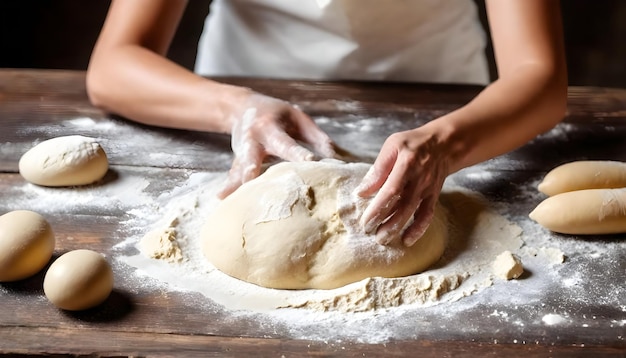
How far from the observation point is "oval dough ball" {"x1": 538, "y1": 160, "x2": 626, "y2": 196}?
1.46 metres

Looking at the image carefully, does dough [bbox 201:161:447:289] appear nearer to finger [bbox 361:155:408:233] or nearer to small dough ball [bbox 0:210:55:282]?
finger [bbox 361:155:408:233]

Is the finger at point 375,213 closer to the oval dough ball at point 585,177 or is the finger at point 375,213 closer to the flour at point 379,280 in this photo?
the flour at point 379,280

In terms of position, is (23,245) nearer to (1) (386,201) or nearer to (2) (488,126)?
(1) (386,201)

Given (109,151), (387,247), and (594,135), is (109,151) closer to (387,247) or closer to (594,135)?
(387,247)

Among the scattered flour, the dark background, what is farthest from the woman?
the dark background

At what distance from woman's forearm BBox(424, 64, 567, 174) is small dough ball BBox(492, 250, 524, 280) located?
0.22 metres

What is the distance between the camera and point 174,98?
169cm

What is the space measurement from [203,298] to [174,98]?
0.63m

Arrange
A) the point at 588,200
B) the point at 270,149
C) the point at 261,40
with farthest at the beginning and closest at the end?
1. the point at 261,40
2. the point at 270,149
3. the point at 588,200

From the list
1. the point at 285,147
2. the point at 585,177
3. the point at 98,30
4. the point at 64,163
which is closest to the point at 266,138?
the point at 285,147

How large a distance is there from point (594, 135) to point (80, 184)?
1.12 meters

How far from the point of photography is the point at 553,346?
108cm

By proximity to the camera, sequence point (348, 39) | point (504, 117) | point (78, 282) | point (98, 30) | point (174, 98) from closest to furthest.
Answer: point (78, 282)
point (504, 117)
point (174, 98)
point (348, 39)
point (98, 30)

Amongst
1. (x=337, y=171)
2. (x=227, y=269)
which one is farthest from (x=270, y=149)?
(x=227, y=269)
